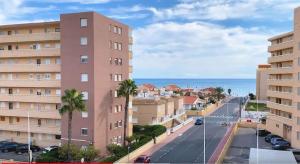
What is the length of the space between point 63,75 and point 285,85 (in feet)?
134

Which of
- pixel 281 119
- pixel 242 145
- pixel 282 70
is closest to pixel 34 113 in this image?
pixel 242 145

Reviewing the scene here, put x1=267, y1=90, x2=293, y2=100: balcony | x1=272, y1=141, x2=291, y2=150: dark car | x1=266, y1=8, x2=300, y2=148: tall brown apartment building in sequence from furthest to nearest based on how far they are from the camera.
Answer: x1=267, y1=90, x2=293, y2=100: balcony, x1=272, y1=141, x2=291, y2=150: dark car, x1=266, y1=8, x2=300, y2=148: tall brown apartment building

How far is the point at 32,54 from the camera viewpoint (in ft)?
198

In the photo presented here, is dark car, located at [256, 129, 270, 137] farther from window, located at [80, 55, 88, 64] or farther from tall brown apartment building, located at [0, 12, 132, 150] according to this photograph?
window, located at [80, 55, 88, 64]

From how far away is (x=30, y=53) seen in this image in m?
60.6

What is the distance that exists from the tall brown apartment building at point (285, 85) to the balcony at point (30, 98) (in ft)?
129

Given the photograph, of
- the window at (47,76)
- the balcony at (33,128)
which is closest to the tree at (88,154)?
the balcony at (33,128)

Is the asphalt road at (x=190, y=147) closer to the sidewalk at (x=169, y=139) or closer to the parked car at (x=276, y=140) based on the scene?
the sidewalk at (x=169, y=139)

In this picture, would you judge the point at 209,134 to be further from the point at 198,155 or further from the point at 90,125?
the point at 90,125

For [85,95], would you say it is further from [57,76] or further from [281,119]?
[281,119]

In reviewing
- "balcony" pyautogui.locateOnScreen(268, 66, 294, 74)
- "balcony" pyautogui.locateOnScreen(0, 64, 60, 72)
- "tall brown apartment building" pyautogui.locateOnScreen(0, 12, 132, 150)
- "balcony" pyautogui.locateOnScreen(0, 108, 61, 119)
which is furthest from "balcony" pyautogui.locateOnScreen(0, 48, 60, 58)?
"balcony" pyautogui.locateOnScreen(268, 66, 294, 74)

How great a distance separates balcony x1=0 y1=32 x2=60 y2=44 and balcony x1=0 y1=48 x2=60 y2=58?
66.8 inches

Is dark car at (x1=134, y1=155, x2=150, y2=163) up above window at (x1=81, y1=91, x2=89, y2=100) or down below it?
below

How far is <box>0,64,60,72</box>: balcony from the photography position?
5800 centimetres
